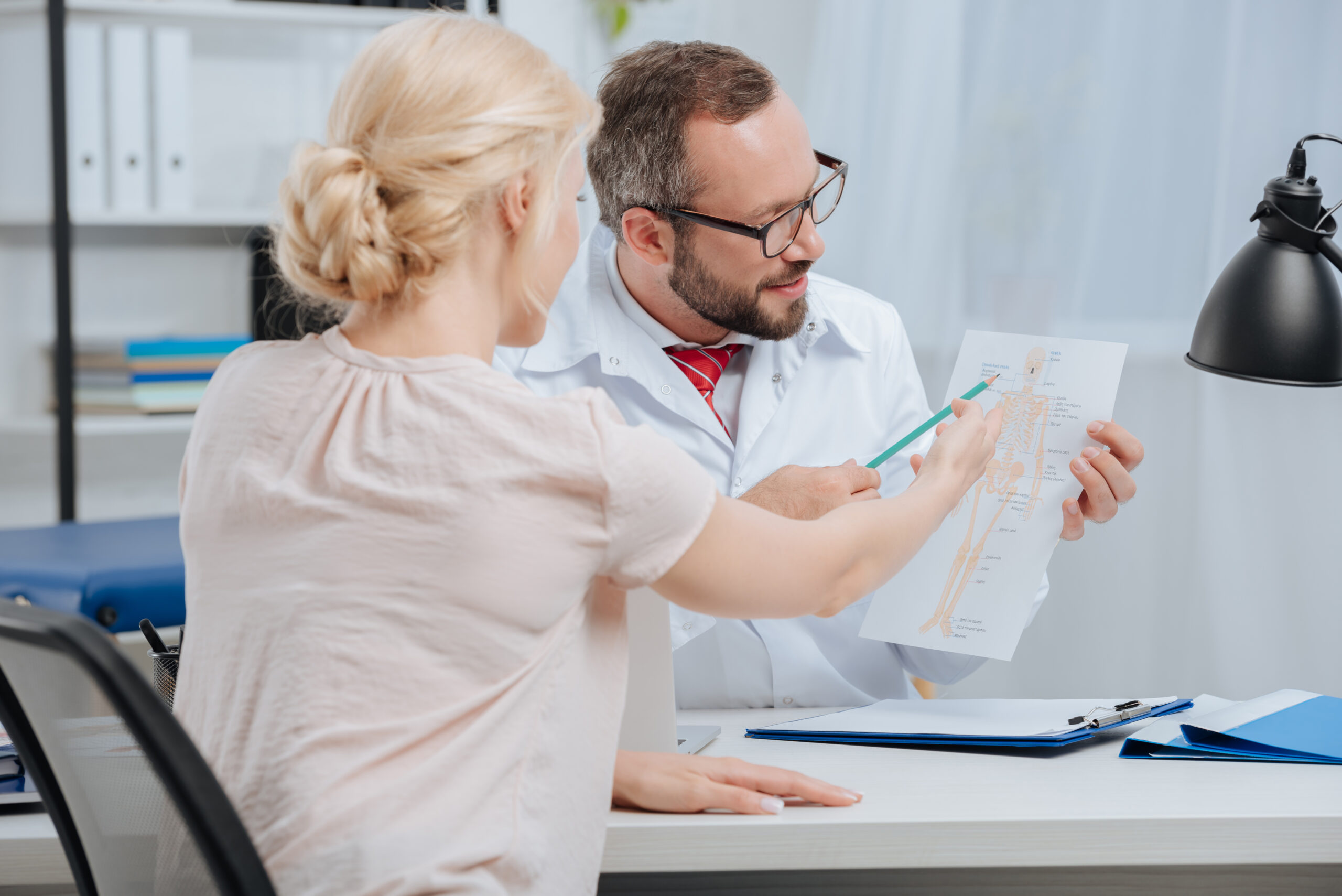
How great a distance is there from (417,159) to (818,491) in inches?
22.9

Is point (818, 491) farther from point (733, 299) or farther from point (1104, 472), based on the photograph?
point (733, 299)

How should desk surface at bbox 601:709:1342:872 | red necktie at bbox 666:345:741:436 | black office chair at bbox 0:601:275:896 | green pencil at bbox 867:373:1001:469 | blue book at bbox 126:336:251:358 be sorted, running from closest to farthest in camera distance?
1. black office chair at bbox 0:601:275:896
2. desk surface at bbox 601:709:1342:872
3. green pencil at bbox 867:373:1001:469
4. red necktie at bbox 666:345:741:436
5. blue book at bbox 126:336:251:358

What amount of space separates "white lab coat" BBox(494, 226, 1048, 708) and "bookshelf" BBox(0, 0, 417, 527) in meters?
1.49

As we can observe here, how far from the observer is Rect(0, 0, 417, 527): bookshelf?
2746mm

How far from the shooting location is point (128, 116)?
8.57ft

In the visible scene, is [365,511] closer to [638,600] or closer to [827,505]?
[638,600]

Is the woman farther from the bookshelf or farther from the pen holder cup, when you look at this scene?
the bookshelf

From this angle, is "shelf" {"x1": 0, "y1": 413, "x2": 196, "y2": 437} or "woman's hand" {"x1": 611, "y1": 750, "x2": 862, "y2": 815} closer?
"woman's hand" {"x1": 611, "y1": 750, "x2": 862, "y2": 815}

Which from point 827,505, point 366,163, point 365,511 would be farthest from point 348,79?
point 827,505

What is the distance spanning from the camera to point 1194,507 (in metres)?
1.98

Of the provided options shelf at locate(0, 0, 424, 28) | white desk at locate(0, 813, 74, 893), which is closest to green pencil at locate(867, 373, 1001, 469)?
white desk at locate(0, 813, 74, 893)

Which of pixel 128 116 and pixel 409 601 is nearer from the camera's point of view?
pixel 409 601

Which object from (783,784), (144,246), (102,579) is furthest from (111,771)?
(144,246)

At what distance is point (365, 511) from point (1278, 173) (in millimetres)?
1707
